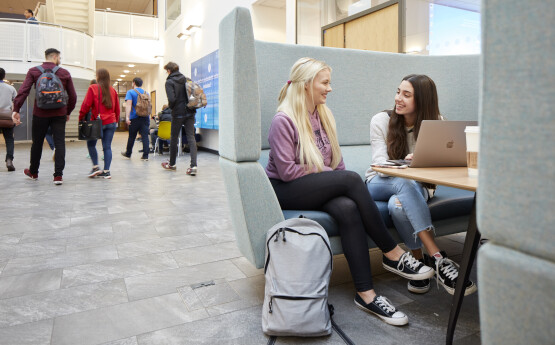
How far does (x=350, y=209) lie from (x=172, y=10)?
1340cm

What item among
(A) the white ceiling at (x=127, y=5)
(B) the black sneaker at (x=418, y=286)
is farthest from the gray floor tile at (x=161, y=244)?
(A) the white ceiling at (x=127, y=5)

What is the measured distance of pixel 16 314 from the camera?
1.80m

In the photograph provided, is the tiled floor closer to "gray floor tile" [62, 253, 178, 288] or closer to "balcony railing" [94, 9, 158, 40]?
"gray floor tile" [62, 253, 178, 288]

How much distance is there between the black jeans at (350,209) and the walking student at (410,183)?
17 centimetres

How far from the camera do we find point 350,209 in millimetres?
1879

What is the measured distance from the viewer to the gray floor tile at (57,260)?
2.35 m

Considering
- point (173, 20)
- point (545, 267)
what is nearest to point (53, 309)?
point (545, 267)

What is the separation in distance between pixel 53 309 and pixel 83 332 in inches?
11.9

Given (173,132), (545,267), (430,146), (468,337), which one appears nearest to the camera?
(545,267)

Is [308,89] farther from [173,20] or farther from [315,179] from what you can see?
[173,20]

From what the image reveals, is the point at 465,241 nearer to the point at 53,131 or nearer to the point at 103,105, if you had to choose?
the point at 53,131

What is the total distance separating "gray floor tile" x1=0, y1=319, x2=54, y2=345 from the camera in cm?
158

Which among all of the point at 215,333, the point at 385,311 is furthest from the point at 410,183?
the point at 215,333

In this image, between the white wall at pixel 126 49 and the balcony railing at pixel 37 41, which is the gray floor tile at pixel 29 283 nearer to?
the balcony railing at pixel 37 41
